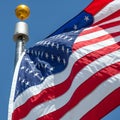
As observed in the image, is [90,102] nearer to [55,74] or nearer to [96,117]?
[96,117]

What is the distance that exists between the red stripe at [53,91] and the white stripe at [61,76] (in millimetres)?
80

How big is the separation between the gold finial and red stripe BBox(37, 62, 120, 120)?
204 cm

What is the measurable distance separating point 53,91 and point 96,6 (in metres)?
2.12

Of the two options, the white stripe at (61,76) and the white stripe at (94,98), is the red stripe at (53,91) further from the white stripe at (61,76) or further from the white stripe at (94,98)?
the white stripe at (94,98)

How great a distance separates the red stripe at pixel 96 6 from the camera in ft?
38.6

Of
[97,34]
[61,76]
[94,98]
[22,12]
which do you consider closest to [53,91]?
[61,76]

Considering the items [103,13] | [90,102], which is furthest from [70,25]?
[90,102]

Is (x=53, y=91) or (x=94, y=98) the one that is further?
(x=53, y=91)

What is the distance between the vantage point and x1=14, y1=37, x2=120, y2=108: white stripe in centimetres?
1057

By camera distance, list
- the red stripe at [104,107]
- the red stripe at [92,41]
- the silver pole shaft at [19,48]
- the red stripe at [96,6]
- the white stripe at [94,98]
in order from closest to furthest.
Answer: the red stripe at [104,107], the white stripe at [94,98], the silver pole shaft at [19,48], the red stripe at [92,41], the red stripe at [96,6]

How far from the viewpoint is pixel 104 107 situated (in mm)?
9977

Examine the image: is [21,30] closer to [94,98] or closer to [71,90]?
[71,90]

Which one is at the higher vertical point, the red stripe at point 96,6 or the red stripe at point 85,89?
the red stripe at point 96,6

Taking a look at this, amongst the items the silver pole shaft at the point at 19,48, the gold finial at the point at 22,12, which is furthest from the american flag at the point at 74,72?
the gold finial at the point at 22,12
